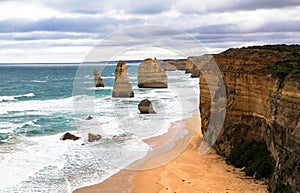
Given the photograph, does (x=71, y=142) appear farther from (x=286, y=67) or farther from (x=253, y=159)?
(x=286, y=67)

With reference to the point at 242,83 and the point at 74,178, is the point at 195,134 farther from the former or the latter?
the point at 74,178

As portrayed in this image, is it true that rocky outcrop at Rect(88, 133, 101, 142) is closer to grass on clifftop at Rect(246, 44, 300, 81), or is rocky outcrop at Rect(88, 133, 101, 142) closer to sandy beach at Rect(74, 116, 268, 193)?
sandy beach at Rect(74, 116, 268, 193)

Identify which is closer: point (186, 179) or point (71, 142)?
point (186, 179)

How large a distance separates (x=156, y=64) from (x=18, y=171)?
1957 inches

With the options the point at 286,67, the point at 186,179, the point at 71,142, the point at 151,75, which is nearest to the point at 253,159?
the point at 186,179

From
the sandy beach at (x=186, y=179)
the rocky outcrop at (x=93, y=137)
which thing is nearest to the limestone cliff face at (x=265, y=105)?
the sandy beach at (x=186, y=179)

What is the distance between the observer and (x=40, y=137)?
99.1 ft

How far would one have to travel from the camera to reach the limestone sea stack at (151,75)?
69.6m

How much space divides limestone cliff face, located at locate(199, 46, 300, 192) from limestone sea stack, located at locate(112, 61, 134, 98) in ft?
99.3

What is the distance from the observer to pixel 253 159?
1920 cm

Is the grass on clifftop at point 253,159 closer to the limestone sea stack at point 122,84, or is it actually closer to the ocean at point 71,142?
the ocean at point 71,142

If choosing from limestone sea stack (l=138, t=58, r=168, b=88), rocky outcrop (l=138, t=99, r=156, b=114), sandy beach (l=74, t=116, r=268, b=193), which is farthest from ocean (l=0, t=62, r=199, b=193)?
limestone sea stack (l=138, t=58, r=168, b=88)

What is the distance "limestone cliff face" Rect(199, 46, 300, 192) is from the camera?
48.6ft

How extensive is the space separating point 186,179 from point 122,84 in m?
39.7
